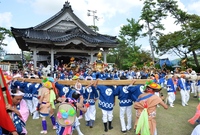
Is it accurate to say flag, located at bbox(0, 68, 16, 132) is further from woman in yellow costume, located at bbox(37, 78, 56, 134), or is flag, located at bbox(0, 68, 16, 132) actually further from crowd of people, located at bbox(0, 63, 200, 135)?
woman in yellow costume, located at bbox(37, 78, 56, 134)

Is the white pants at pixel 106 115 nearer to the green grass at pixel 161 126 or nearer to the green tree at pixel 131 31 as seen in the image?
the green grass at pixel 161 126

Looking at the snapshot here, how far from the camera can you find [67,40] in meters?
15.8

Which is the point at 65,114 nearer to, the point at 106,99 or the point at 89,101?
the point at 106,99

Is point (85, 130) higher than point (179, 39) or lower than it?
lower

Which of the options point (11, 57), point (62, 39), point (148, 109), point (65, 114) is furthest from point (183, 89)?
point (11, 57)

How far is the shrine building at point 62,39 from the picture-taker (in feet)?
51.4

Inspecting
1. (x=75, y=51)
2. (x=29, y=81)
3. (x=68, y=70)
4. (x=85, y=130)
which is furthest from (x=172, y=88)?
(x=75, y=51)

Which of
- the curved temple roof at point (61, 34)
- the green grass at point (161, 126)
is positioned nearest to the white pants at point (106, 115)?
the green grass at point (161, 126)

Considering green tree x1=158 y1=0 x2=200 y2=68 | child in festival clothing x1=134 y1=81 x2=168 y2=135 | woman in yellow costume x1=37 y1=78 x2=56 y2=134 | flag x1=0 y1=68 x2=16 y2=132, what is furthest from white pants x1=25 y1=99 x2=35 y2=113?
green tree x1=158 y1=0 x2=200 y2=68

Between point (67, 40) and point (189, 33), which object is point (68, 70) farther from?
point (189, 33)

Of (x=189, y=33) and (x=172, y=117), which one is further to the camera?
(x=189, y=33)

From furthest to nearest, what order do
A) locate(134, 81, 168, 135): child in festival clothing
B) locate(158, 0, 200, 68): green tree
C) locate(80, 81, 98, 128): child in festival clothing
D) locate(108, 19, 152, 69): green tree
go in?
locate(108, 19, 152, 69): green tree
locate(158, 0, 200, 68): green tree
locate(80, 81, 98, 128): child in festival clothing
locate(134, 81, 168, 135): child in festival clothing

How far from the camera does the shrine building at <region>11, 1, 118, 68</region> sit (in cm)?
1567

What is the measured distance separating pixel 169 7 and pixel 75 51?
14.6m
